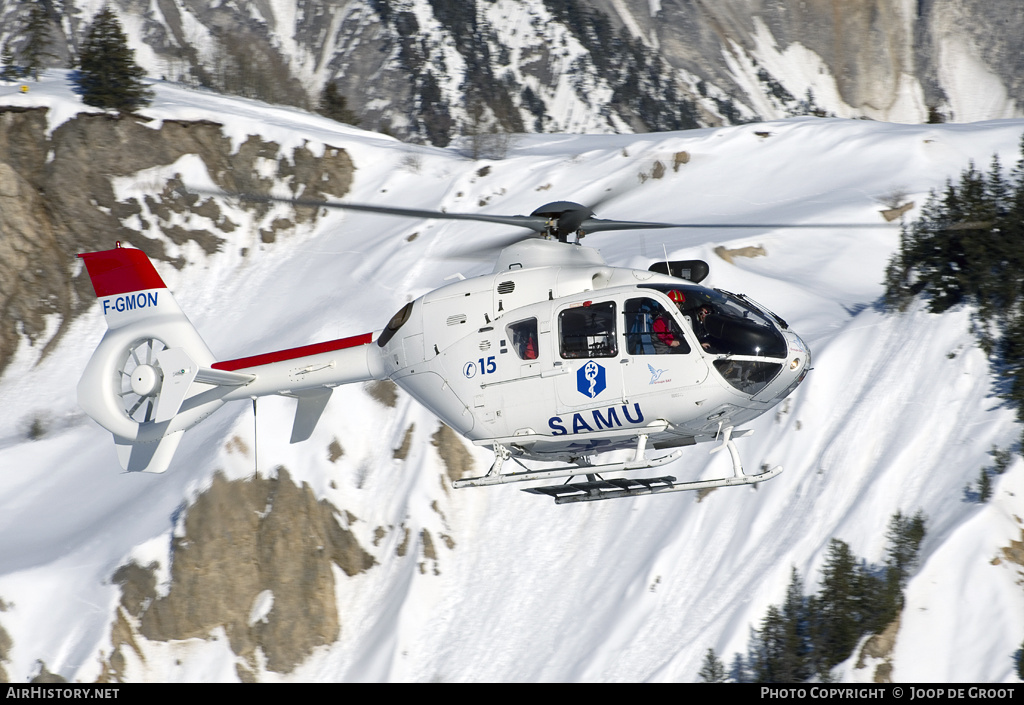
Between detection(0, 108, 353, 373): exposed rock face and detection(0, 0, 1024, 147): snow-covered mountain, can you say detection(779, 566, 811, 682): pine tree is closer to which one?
detection(0, 108, 353, 373): exposed rock face

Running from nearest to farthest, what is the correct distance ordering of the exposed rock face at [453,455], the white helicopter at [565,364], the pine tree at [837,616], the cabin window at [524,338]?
the white helicopter at [565,364]
the cabin window at [524,338]
the pine tree at [837,616]
the exposed rock face at [453,455]

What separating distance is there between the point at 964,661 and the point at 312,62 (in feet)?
170

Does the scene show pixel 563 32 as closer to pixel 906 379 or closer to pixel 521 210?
pixel 521 210

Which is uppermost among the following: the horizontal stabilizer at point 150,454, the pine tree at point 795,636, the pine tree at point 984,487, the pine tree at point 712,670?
the horizontal stabilizer at point 150,454

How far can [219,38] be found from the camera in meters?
61.5

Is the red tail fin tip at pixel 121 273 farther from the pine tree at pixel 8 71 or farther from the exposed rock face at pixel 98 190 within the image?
the pine tree at pixel 8 71

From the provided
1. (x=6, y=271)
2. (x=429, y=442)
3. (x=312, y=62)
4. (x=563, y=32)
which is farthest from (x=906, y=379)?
(x=312, y=62)

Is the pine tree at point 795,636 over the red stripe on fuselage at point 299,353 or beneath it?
beneath

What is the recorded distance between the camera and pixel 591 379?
13.0 meters

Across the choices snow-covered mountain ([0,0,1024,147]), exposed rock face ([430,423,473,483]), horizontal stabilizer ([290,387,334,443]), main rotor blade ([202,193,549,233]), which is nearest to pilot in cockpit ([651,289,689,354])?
main rotor blade ([202,193,549,233])

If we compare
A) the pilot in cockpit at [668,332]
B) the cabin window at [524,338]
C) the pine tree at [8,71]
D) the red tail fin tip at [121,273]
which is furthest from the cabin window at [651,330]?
the pine tree at [8,71]

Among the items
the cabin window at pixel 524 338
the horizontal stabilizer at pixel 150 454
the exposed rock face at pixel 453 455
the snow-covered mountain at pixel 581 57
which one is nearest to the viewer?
the cabin window at pixel 524 338

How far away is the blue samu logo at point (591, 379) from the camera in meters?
13.0

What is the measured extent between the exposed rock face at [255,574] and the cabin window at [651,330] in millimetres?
12877
